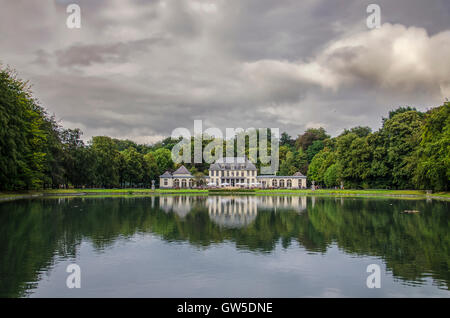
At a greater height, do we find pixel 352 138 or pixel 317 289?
pixel 352 138

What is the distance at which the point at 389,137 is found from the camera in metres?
50.3

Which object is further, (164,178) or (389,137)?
(164,178)

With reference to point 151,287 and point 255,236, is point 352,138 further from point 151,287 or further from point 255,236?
point 151,287

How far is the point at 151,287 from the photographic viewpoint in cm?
803

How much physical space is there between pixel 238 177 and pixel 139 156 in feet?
65.8

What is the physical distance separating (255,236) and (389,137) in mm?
41648

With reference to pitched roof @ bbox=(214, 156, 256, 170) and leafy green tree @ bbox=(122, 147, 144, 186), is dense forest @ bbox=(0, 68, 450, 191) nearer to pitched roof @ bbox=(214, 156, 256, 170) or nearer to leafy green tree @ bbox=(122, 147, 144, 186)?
leafy green tree @ bbox=(122, 147, 144, 186)

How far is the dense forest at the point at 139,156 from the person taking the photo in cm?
3462

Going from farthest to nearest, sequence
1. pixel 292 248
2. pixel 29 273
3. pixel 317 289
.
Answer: pixel 292 248
pixel 29 273
pixel 317 289

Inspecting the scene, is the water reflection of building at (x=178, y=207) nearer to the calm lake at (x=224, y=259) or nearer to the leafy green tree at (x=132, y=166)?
the calm lake at (x=224, y=259)

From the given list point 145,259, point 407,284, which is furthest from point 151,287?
point 407,284
